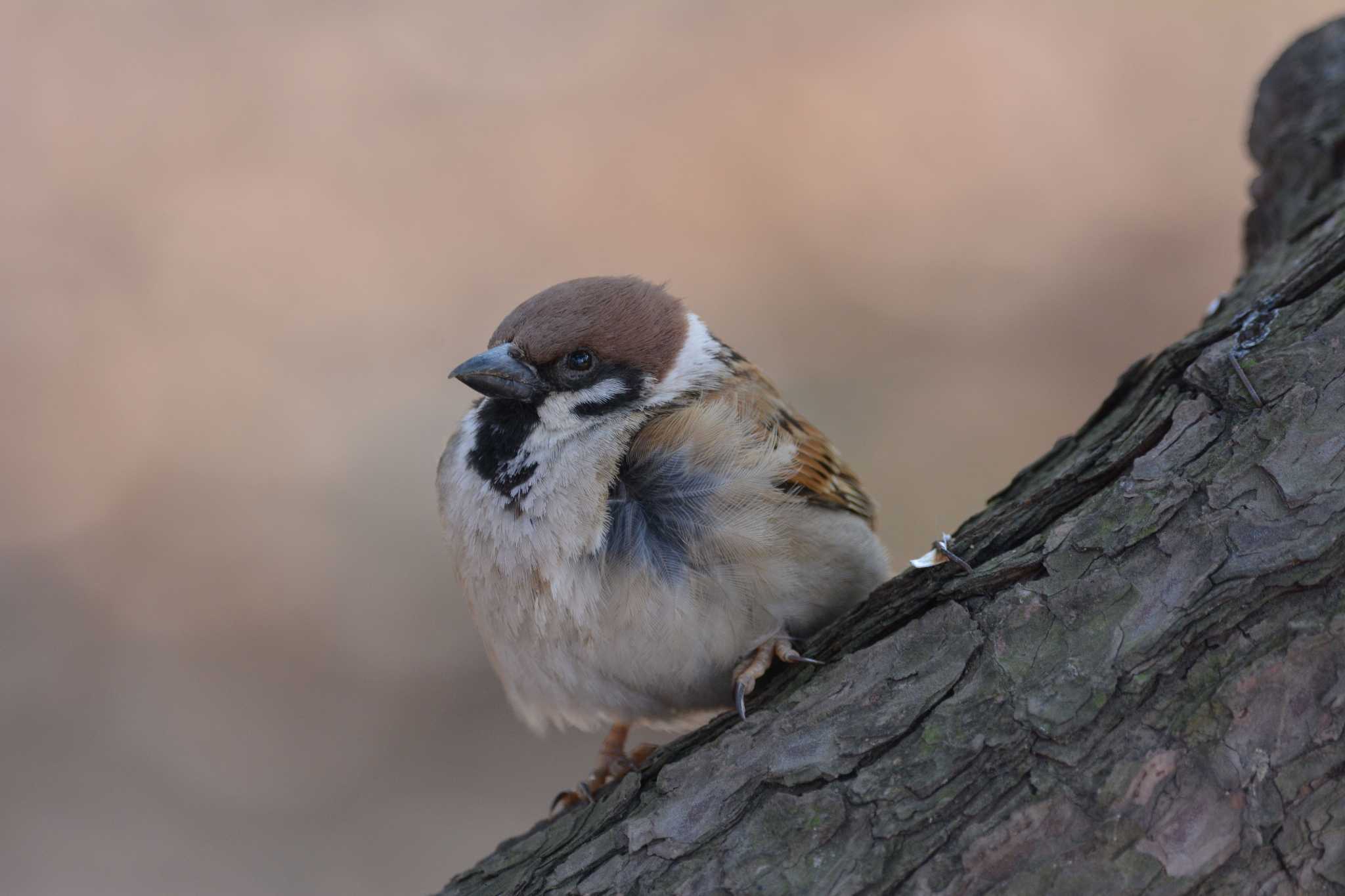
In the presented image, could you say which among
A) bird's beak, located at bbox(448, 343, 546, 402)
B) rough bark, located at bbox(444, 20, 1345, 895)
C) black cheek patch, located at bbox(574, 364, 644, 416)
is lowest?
rough bark, located at bbox(444, 20, 1345, 895)

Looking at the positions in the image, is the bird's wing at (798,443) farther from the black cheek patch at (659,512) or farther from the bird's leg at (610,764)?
the bird's leg at (610,764)

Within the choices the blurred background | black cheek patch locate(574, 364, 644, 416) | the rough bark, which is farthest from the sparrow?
the blurred background

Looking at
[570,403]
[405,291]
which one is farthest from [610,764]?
[405,291]

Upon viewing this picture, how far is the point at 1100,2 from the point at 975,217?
4.30 feet

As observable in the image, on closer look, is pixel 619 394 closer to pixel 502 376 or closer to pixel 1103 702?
pixel 502 376

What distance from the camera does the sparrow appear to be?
2.31 metres

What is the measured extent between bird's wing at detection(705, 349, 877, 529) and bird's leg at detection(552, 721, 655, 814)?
2.22 feet

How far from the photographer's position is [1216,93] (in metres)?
5.55

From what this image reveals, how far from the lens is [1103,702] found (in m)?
1.79

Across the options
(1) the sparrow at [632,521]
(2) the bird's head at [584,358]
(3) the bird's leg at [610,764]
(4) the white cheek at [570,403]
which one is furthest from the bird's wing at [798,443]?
(3) the bird's leg at [610,764]

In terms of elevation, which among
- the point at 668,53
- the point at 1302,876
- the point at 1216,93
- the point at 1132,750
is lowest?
the point at 1302,876

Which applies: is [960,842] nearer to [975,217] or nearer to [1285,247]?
[1285,247]

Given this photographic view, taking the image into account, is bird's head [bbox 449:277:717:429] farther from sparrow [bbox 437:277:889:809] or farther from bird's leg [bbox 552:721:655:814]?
bird's leg [bbox 552:721:655:814]

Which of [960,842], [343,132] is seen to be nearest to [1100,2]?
[343,132]
